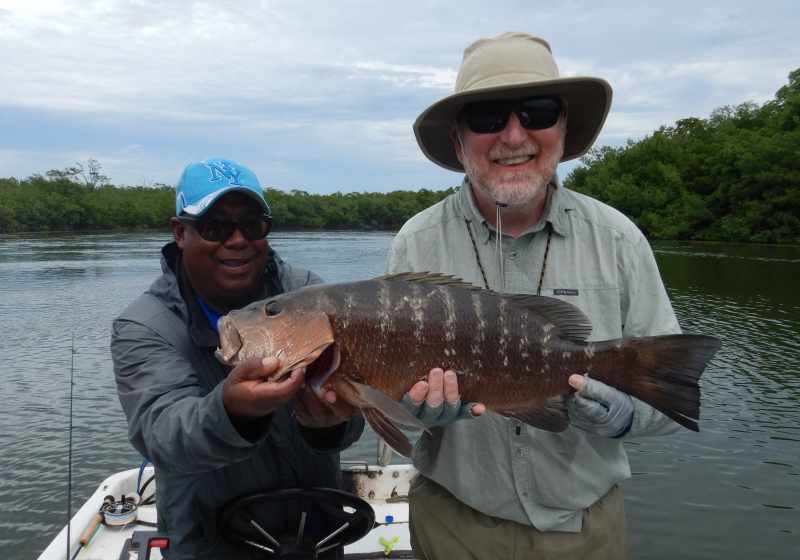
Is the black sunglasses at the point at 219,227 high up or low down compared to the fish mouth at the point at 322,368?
up

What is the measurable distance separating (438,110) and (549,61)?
1.99 feet

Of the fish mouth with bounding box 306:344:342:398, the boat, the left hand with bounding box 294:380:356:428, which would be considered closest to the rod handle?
the boat

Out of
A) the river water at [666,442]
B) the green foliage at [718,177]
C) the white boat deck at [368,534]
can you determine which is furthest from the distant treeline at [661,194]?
the white boat deck at [368,534]

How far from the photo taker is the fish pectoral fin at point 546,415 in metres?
2.94

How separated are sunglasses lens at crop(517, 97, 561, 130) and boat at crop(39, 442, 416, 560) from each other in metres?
2.21

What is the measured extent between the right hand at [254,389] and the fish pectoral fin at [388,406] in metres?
0.34

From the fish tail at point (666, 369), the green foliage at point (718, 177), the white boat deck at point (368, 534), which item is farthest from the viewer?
the green foliage at point (718, 177)

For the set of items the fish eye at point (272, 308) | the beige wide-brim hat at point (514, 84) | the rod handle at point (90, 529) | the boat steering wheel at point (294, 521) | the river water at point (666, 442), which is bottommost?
the river water at point (666, 442)

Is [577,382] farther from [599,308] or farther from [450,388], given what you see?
[450,388]

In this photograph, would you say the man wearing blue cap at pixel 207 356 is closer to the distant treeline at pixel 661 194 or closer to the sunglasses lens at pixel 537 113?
the sunglasses lens at pixel 537 113

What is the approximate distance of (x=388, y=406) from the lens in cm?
287

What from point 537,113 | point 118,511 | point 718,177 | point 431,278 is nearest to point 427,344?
point 431,278

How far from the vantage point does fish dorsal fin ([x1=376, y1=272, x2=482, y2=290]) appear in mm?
3121

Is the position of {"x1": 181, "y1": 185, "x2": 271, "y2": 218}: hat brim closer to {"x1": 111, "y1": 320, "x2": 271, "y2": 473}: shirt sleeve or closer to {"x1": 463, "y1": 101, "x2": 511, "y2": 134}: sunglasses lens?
{"x1": 111, "y1": 320, "x2": 271, "y2": 473}: shirt sleeve
